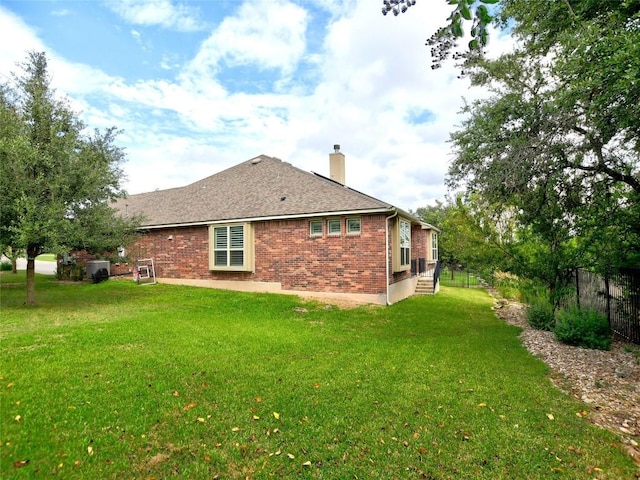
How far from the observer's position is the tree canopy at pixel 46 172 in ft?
28.8

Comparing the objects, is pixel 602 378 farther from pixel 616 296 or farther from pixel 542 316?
pixel 542 316

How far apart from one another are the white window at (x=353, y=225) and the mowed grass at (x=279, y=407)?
469 cm

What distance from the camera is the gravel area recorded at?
394 centimetres

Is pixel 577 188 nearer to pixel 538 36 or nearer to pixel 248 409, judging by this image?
pixel 538 36

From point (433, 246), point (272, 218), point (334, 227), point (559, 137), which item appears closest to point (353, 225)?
point (334, 227)

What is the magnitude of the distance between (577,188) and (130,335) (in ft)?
33.8

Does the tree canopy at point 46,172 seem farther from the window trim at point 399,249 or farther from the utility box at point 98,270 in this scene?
the window trim at point 399,249

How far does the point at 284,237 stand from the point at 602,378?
32.3ft

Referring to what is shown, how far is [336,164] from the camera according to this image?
1606 centimetres

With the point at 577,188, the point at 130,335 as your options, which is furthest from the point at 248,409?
the point at 577,188

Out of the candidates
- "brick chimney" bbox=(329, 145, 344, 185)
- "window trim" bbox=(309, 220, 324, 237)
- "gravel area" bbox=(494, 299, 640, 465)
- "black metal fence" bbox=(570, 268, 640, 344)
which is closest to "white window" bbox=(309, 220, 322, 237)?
"window trim" bbox=(309, 220, 324, 237)

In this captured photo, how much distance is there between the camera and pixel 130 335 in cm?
673

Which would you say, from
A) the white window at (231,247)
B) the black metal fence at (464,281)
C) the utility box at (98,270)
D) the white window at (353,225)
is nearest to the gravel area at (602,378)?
the white window at (353,225)

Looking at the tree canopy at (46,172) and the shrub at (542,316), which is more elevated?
the tree canopy at (46,172)
